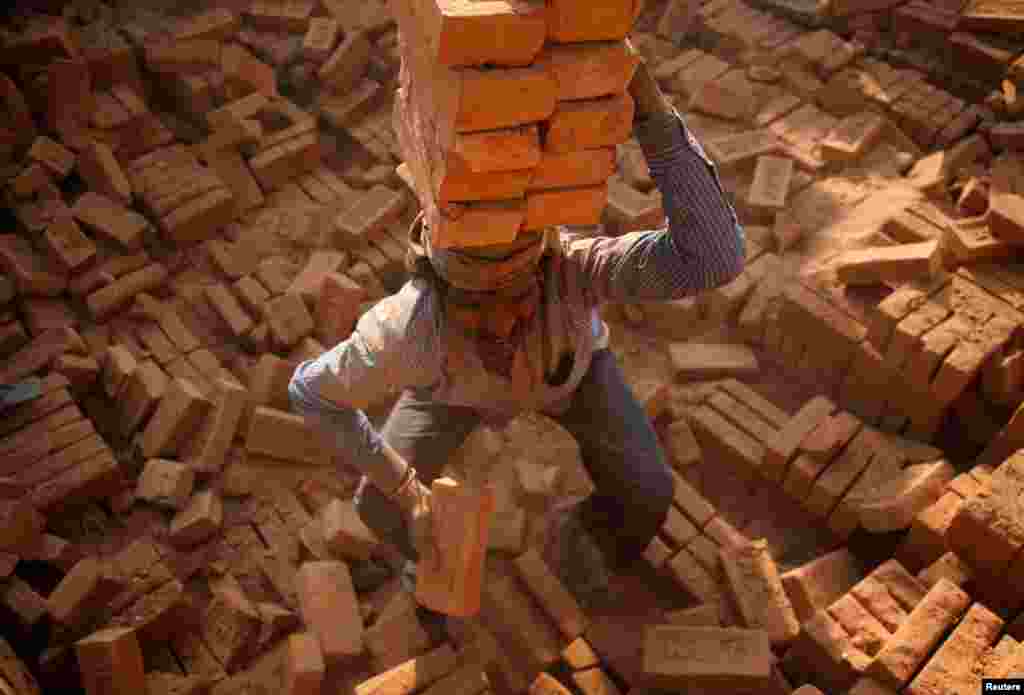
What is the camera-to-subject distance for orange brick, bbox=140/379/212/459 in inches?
170

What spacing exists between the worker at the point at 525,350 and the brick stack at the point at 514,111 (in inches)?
13.4

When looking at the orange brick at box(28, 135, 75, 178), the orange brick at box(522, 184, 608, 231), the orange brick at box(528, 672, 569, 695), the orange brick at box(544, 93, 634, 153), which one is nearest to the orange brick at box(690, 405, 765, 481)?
the orange brick at box(528, 672, 569, 695)

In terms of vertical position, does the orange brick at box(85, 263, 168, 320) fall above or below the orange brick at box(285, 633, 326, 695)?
above

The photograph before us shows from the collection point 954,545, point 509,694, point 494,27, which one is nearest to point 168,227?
point 509,694

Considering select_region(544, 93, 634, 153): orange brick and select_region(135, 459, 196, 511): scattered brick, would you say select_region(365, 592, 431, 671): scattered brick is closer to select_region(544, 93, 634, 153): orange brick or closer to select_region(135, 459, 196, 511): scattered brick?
select_region(135, 459, 196, 511): scattered brick

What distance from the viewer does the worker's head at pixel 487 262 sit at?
9.91 ft

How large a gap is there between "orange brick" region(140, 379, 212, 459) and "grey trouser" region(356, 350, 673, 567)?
117 centimetres

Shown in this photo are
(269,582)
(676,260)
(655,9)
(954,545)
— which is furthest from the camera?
(655,9)

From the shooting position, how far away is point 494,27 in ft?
7.04

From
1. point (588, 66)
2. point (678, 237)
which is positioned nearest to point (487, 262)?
point (678, 237)

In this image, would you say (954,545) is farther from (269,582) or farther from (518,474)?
(269,582)

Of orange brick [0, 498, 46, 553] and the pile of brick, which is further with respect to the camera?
orange brick [0, 498, 46, 553]

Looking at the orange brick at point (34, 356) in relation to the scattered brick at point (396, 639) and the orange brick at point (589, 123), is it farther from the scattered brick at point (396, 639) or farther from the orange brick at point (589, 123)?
the orange brick at point (589, 123)

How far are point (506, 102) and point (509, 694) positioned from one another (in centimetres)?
250
